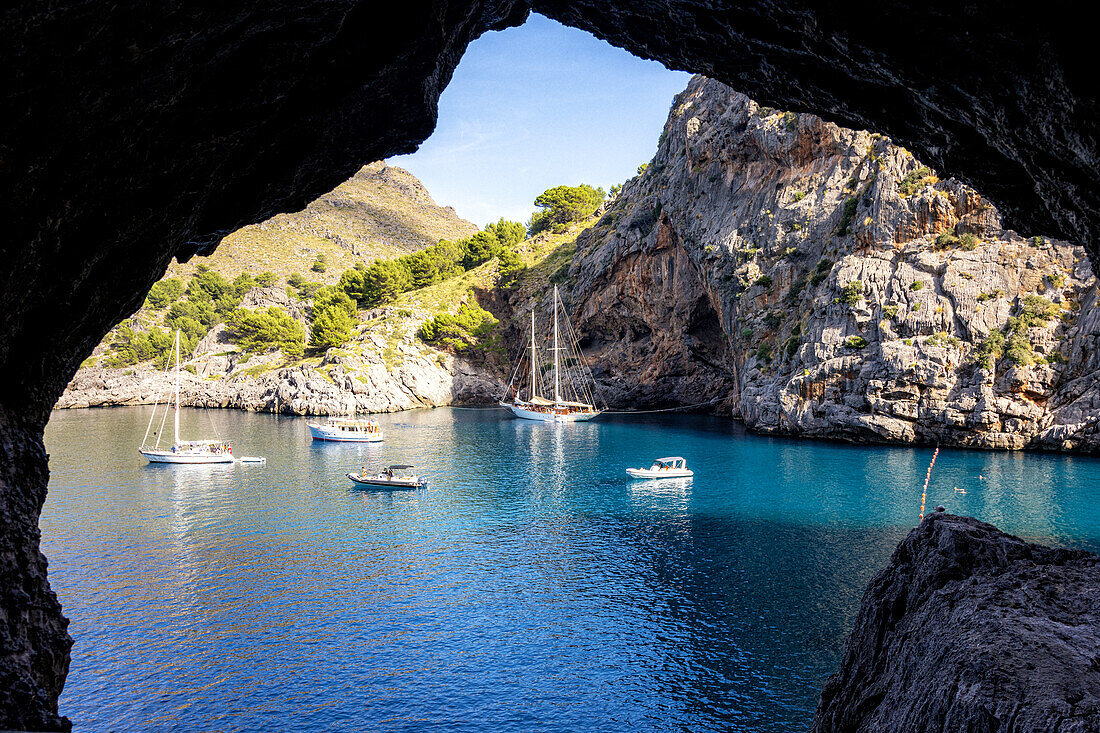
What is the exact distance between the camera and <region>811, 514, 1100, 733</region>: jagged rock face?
6270 millimetres

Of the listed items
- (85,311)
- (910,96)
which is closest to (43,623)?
(85,311)

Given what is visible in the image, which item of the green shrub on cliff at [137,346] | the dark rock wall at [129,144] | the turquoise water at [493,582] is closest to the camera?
the dark rock wall at [129,144]

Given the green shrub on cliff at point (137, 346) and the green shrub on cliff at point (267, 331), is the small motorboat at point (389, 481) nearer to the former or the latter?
the green shrub on cliff at point (267, 331)

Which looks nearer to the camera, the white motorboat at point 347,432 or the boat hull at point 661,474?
the boat hull at point 661,474

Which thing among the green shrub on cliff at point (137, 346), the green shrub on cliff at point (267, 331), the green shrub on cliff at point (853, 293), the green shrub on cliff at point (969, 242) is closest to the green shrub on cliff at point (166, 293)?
the green shrub on cliff at point (137, 346)

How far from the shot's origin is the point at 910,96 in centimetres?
980

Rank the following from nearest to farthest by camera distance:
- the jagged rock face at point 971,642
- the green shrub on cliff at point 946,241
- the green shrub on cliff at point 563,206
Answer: the jagged rock face at point 971,642
the green shrub on cliff at point 946,241
the green shrub on cliff at point 563,206

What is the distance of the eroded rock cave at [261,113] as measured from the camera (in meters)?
6.40

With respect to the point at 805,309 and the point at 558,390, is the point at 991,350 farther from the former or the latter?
the point at 558,390

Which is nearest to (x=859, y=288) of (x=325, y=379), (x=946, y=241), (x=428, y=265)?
(x=946, y=241)

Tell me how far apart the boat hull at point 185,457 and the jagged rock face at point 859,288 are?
2092 inches

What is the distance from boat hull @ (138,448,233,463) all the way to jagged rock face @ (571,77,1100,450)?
5313 cm

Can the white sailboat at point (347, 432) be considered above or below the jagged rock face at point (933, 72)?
below

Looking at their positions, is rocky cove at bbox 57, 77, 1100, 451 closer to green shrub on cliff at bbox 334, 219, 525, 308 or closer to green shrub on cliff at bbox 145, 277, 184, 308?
green shrub on cliff at bbox 334, 219, 525, 308
